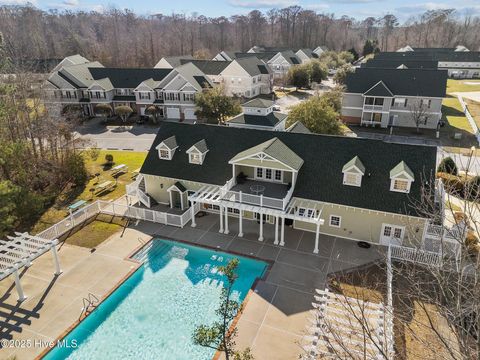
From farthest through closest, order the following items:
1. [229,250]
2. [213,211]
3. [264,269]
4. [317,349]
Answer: [213,211] < [229,250] < [264,269] < [317,349]

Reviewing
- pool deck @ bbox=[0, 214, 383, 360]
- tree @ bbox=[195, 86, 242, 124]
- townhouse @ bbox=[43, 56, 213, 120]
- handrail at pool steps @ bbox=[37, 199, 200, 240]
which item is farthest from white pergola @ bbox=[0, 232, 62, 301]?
townhouse @ bbox=[43, 56, 213, 120]

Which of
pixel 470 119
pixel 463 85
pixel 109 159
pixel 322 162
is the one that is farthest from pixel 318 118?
pixel 463 85

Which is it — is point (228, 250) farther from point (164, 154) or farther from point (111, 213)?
point (111, 213)

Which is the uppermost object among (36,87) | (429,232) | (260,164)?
(36,87)

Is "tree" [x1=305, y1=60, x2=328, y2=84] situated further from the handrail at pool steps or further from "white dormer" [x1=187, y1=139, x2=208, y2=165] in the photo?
the handrail at pool steps

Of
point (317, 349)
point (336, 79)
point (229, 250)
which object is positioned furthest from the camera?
point (336, 79)

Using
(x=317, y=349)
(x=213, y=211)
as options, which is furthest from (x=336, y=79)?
(x=317, y=349)

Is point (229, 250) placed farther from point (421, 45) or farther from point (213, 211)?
point (421, 45)
